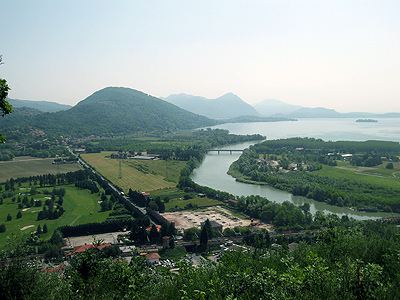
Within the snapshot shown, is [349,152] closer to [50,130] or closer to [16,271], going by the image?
[16,271]

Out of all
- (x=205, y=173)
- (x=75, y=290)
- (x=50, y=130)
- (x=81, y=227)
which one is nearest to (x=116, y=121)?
(x=50, y=130)

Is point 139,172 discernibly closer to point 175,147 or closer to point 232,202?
point 232,202

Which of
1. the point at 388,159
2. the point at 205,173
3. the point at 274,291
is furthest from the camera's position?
the point at 388,159

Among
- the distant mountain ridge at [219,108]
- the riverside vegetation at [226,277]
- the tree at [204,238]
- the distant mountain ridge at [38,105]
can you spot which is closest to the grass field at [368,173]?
the tree at [204,238]

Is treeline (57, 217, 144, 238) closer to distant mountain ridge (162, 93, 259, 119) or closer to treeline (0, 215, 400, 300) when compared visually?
treeline (0, 215, 400, 300)

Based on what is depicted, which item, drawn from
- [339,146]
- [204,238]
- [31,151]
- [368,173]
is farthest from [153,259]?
[339,146]
